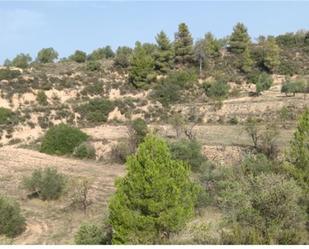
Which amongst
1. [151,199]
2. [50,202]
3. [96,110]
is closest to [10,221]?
[50,202]

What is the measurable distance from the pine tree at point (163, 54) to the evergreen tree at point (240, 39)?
38.8 feet

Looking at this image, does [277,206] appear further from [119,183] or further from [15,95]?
[15,95]

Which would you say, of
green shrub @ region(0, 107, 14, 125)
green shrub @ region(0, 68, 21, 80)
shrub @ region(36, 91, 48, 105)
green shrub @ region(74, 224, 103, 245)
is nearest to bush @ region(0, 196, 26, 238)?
green shrub @ region(74, 224, 103, 245)

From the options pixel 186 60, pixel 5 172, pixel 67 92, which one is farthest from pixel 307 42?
pixel 5 172

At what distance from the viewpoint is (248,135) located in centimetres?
5253

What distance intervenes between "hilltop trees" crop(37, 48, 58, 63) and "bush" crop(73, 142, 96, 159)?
57189 mm

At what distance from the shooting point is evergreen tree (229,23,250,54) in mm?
88500

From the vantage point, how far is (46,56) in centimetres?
10738

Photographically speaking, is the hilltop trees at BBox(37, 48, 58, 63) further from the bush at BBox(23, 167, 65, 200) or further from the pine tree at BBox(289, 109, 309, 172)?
the pine tree at BBox(289, 109, 309, 172)

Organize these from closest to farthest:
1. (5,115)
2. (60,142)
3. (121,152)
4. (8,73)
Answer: (121,152) → (60,142) → (5,115) → (8,73)

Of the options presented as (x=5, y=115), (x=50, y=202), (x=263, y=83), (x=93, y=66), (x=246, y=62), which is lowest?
(x=50, y=202)

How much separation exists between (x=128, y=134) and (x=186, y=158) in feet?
41.5

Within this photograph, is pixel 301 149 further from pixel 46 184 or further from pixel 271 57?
pixel 271 57

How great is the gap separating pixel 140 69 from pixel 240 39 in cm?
2022
